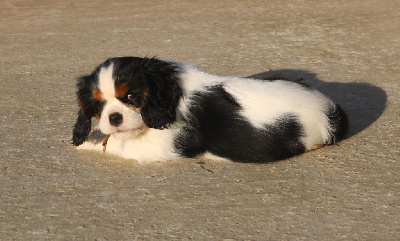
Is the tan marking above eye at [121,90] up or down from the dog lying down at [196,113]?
up

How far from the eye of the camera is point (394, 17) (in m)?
10.5

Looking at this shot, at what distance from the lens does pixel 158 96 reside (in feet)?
18.8

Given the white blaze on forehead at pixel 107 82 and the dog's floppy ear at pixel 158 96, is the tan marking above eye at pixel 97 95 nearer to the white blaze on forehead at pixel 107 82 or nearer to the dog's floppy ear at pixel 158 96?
the white blaze on forehead at pixel 107 82

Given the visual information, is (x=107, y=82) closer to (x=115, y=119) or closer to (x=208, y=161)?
(x=115, y=119)

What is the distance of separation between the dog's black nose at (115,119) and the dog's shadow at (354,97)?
1.60m

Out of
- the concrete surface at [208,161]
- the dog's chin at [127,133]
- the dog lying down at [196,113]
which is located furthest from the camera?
the dog's chin at [127,133]

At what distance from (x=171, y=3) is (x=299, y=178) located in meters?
6.93

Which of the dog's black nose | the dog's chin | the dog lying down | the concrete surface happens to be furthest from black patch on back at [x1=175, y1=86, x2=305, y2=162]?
the dog's black nose

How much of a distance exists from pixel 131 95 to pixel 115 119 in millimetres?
231

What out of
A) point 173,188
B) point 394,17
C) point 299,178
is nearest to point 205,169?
point 173,188

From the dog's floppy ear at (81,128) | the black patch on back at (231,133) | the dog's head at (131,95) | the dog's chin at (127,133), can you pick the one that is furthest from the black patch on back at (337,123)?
the dog's floppy ear at (81,128)

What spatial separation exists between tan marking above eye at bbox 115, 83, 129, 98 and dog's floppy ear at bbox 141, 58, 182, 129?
0.58 feet

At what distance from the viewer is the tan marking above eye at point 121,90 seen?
18.3 feet

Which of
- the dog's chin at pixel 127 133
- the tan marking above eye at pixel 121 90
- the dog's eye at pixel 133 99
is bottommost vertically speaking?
the dog's chin at pixel 127 133
